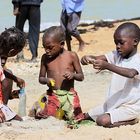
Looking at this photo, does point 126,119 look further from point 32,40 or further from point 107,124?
point 32,40

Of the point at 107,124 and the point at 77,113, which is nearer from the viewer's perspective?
the point at 107,124

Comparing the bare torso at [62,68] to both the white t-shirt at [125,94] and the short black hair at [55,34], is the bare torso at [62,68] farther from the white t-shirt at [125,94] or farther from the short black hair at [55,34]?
the white t-shirt at [125,94]

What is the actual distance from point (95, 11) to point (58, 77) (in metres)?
12.8

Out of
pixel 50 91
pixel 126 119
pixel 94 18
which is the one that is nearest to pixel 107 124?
pixel 126 119

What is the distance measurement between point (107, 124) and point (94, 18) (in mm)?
12701

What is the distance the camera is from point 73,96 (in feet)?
19.6

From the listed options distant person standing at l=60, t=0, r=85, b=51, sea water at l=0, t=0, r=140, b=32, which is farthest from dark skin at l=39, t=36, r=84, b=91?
sea water at l=0, t=0, r=140, b=32

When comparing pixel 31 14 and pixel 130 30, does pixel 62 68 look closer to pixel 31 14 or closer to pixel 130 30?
pixel 130 30

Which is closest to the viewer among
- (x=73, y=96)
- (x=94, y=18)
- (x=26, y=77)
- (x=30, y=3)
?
(x=73, y=96)

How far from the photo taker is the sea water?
17.1m

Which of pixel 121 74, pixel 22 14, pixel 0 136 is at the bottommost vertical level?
pixel 0 136

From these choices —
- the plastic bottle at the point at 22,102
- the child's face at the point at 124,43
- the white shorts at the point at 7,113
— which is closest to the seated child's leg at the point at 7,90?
the plastic bottle at the point at 22,102

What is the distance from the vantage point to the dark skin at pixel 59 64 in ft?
19.5

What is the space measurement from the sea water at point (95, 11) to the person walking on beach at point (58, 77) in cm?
1042
